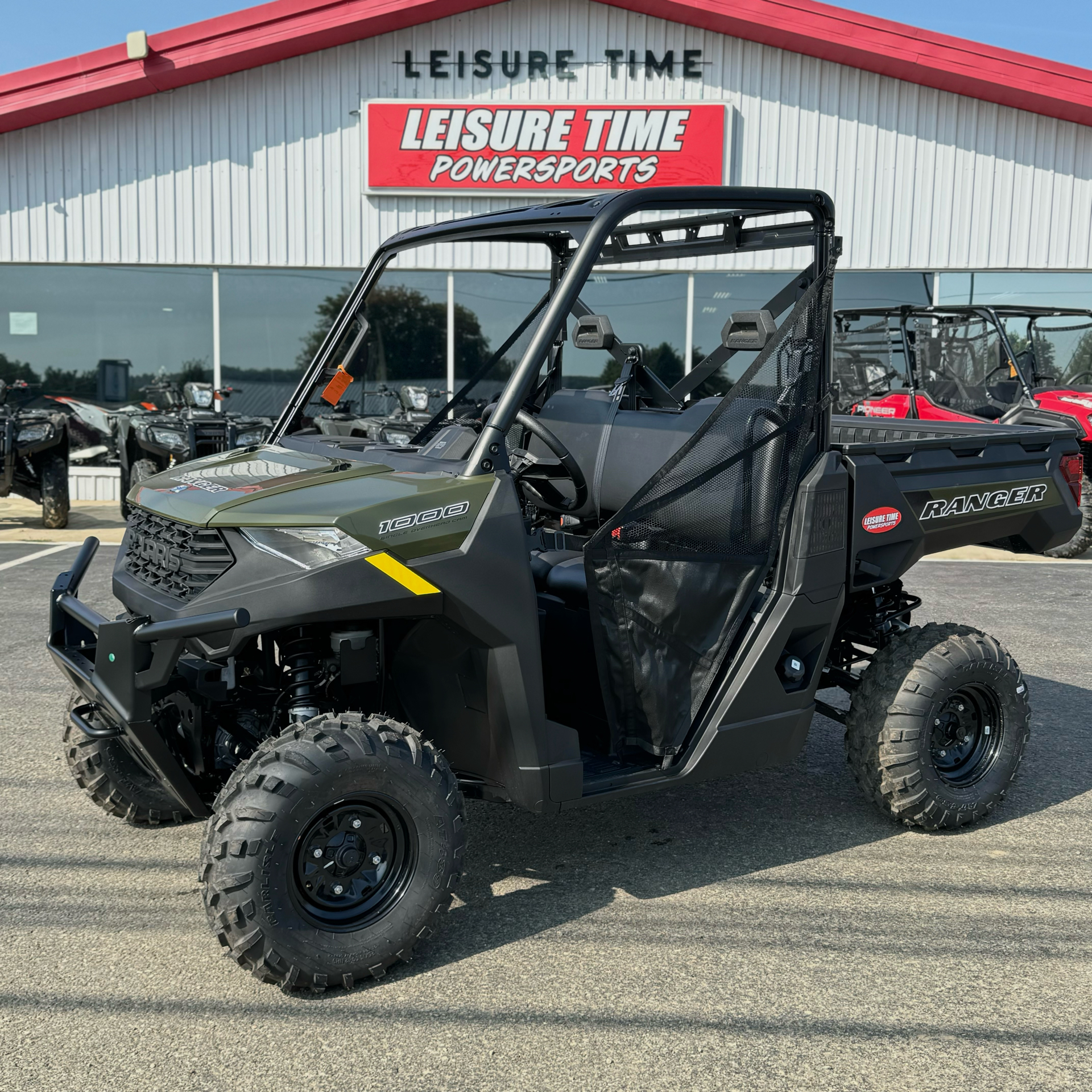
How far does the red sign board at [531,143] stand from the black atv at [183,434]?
3.56 metres

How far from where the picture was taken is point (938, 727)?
413 cm

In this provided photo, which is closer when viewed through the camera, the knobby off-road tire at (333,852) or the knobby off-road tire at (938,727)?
the knobby off-road tire at (333,852)

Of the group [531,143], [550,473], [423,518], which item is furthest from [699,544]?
[531,143]

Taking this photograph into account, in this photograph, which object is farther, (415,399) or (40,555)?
(415,399)

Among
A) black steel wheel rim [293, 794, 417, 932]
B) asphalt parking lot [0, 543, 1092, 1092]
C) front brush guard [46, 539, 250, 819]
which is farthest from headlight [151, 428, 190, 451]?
black steel wheel rim [293, 794, 417, 932]

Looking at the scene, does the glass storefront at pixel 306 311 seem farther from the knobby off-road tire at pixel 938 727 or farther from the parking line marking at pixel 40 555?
the knobby off-road tire at pixel 938 727

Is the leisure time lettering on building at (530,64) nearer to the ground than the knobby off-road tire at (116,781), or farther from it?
farther from it

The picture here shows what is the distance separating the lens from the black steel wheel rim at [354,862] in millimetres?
3000

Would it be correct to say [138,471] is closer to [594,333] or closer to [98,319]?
[98,319]

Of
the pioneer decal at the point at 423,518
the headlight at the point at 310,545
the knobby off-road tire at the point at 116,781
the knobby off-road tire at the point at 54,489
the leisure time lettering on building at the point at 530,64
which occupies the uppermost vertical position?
the leisure time lettering on building at the point at 530,64

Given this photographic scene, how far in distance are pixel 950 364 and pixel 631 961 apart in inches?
384

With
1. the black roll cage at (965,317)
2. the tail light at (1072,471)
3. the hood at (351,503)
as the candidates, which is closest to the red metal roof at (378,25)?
the black roll cage at (965,317)

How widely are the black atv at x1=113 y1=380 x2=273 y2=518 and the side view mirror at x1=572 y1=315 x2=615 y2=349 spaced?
8.32m

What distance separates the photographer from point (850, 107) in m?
13.9
